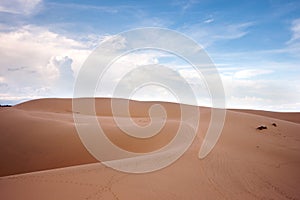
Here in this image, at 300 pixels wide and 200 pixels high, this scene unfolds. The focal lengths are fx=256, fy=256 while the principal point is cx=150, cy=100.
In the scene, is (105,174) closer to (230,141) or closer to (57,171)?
(57,171)

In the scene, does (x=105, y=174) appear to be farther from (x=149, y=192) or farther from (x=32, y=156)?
(x=32, y=156)

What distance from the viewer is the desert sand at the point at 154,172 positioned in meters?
5.19

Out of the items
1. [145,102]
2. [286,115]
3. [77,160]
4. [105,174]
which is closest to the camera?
[105,174]

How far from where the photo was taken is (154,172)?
6066mm

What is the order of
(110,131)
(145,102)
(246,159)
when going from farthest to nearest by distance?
1. (145,102)
2. (110,131)
3. (246,159)

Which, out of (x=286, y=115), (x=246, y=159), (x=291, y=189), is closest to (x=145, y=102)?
(x=286, y=115)

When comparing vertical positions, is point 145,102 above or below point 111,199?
above

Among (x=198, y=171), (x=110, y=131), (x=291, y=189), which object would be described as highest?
(x=110, y=131)

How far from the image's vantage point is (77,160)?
939 centimetres

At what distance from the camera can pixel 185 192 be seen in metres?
5.22

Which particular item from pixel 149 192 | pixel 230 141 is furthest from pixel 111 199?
pixel 230 141

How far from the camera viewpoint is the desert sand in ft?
17.0

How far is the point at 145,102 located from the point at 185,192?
25.1m

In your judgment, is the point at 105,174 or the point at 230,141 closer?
the point at 105,174
